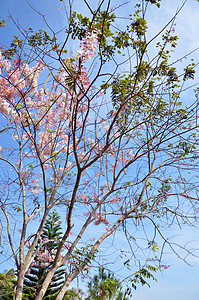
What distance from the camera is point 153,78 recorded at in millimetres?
3531

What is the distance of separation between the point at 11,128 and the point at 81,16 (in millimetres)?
2326

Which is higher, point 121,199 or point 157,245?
point 121,199

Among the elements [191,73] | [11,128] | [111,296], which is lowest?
[111,296]

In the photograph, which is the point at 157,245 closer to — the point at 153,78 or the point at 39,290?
the point at 39,290

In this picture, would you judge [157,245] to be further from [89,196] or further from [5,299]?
[5,299]

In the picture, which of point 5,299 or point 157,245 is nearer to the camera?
point 157,245

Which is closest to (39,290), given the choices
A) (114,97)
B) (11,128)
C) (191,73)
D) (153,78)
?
(11,128)

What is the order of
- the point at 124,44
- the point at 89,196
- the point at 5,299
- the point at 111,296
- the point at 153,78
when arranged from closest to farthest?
the point at 124,44, the point at 153,78, the point at 89,196, the point at 111,296, the point at 5,299

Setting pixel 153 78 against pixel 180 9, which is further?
pixel 153 78

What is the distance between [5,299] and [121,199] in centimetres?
845

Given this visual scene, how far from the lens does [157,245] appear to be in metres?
4.22

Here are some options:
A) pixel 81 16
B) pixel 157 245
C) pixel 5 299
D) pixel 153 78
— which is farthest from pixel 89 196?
pixel 5 299

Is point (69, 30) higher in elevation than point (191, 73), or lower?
lower

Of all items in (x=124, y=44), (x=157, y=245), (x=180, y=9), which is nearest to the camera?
(x=180, y=9)
